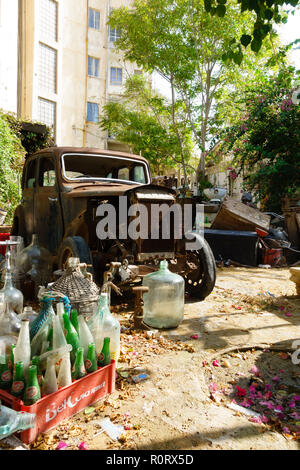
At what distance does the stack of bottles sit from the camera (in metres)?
1.97

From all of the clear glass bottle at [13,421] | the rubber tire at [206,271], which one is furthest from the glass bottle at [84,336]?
the rubber tire at [206,271]

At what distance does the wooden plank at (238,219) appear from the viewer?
8.44 metres

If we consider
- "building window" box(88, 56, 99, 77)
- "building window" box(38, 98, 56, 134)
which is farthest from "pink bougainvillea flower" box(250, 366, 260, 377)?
"building window" box(88, 56, 99, 77)

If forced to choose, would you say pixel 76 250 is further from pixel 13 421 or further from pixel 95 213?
pixel 13 421

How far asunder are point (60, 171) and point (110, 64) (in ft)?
82.7

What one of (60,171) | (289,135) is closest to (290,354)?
(60,171)

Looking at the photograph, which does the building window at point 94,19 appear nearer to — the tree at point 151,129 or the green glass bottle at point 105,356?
the tree at point 151,129

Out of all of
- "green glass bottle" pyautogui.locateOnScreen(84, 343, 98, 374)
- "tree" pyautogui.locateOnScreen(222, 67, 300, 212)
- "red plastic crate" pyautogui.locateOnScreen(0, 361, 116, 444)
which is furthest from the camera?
"tree" pyautogui.locateOnScreen(222, 67, 300, 212)

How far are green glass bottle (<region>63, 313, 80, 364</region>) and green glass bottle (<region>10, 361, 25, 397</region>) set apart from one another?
388 mm

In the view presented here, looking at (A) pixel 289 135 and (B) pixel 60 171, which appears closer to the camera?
(B) pixel 60 171

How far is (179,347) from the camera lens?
11.0 ft

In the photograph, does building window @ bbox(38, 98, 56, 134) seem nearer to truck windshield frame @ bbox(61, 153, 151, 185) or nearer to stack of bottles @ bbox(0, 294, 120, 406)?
truck windshield frame @ bbox(61, 153, 151, 185)

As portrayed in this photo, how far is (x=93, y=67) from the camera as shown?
82.5ft
